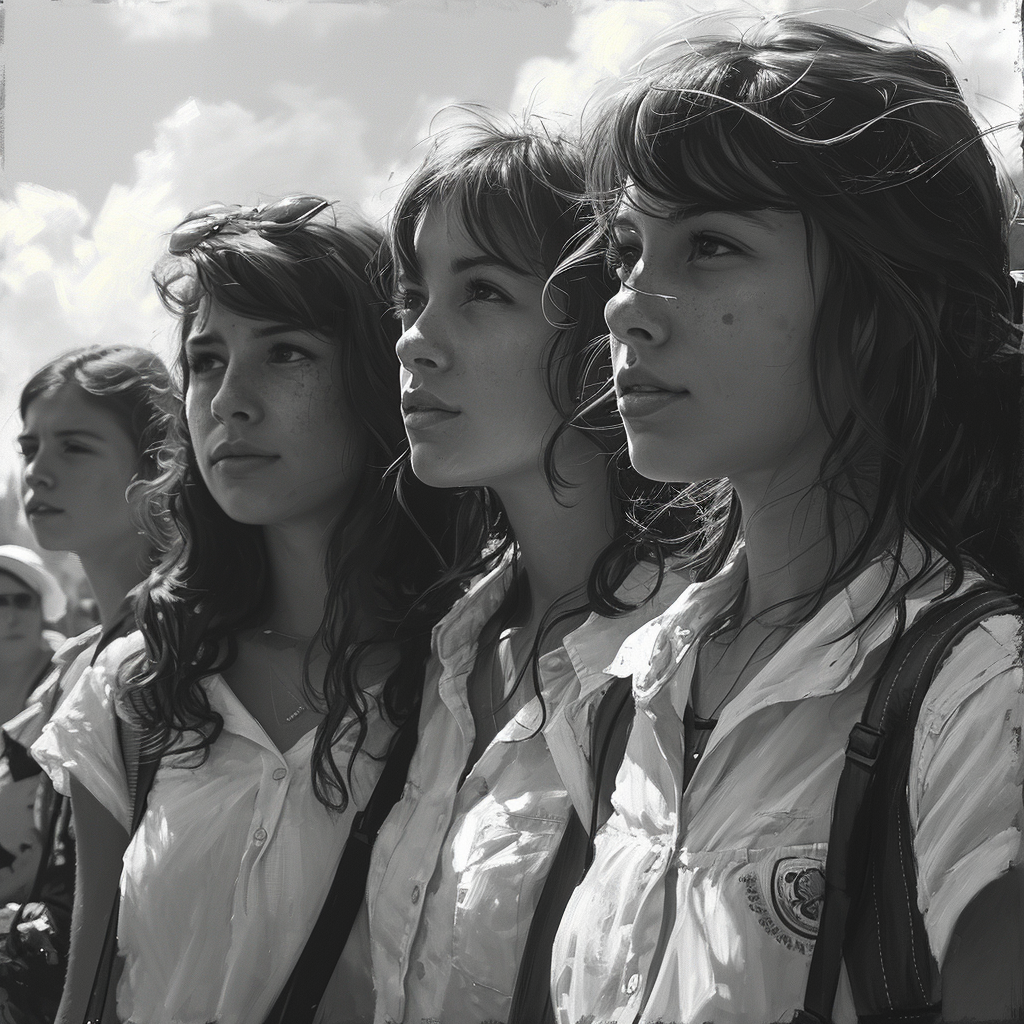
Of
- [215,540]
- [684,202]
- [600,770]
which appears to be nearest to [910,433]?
[684,202]

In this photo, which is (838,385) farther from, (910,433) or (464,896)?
(464,896)

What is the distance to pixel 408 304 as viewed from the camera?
2451mm

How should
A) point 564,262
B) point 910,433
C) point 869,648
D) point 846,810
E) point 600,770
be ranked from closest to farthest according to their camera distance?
point 846,810 < point 869,648 < point 910,433 < point 600,770 < point 564,262

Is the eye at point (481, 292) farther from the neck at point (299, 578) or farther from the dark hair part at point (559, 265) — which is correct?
the neck at point (299, 578)

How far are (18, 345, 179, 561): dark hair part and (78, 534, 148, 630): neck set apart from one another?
24cm

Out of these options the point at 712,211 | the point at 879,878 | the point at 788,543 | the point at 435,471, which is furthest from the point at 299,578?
the point at 879,878

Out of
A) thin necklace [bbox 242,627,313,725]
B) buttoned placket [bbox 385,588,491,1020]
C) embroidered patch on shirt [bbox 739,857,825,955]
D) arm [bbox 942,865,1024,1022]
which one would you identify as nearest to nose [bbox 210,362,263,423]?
thin necklace [bbox 242,627,313,725]

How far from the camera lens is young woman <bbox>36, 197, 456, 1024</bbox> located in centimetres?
238

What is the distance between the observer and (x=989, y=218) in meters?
1.64

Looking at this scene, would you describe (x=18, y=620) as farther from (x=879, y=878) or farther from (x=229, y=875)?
(x=879, y=878)

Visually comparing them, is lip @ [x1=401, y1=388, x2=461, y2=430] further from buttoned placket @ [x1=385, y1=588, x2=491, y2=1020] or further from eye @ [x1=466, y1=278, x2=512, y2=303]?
buttoned placket @ [x1=385, y1=588, x2=491, y2=1020]

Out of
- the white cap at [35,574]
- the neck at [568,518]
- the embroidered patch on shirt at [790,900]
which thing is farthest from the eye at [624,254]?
the white cap at [35,574]

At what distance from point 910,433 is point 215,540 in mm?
1771

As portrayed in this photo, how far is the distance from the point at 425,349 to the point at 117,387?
190 centimetres
